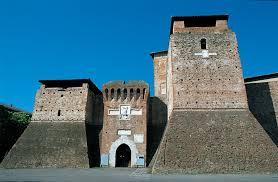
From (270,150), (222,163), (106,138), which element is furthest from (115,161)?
(270,150)

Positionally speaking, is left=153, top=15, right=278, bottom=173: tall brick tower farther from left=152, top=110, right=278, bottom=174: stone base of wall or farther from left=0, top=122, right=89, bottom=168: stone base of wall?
left=0, top=122, right=89, bottom=168: stone base of wall

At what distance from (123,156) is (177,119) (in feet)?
29.4

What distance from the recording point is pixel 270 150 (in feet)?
47.8

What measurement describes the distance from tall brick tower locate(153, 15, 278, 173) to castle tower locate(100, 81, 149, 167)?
5.64 meters

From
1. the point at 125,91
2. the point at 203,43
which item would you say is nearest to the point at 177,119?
the point at 203,43

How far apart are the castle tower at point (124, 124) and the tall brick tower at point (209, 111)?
18.5ft

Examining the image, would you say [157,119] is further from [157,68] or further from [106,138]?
[157,68]

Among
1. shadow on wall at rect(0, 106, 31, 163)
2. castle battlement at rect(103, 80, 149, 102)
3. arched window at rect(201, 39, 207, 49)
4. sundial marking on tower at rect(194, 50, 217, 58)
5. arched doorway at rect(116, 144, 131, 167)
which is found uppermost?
arched window at rect(201, 39, 207, 49)

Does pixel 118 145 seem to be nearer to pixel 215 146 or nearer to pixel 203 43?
pixel 215 146

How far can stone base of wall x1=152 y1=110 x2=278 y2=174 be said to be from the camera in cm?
1398

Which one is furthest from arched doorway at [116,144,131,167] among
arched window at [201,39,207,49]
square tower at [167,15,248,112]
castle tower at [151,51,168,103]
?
arched window at [201,39,207,49]

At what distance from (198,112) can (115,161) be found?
29.6ft

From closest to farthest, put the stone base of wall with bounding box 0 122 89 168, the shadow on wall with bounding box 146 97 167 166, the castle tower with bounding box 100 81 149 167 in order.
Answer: the stone base of wall with bounding box 0 122 89 168 → the castle tower with bounding box 100 81 149 167 → the shadow on wall with bounding box 146 97 167 166

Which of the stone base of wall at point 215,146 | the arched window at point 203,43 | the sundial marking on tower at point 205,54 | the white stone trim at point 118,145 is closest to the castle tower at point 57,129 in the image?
the white stone trim at point 118,145
